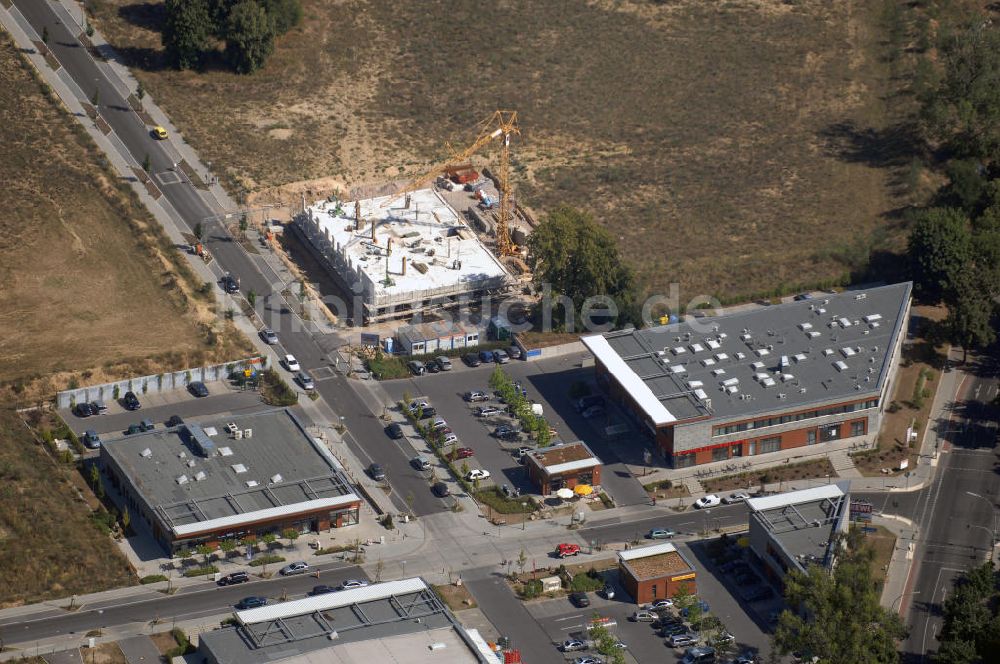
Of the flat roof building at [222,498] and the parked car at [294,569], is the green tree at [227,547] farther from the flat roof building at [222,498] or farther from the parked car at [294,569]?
the parked car at [294,569]

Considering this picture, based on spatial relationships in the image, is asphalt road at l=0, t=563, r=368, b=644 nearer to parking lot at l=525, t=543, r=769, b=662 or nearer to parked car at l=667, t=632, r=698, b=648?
parking lot at l=525, t=543, r=769, b=662

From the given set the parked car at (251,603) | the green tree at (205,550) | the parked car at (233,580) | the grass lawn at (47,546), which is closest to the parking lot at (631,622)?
the parked car at (251,603)

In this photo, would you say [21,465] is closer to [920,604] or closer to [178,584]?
[178,584]

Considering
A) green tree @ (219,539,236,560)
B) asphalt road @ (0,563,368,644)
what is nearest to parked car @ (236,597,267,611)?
asphalt road @ (0,563,368,644)

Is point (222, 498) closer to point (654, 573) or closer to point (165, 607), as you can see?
point (165, 607)

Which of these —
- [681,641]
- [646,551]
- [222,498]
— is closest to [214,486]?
[222,498]

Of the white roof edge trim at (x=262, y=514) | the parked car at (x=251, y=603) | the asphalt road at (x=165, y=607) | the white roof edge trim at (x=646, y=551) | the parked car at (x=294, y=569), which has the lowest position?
the asphalt road at (x=165, y=607)
